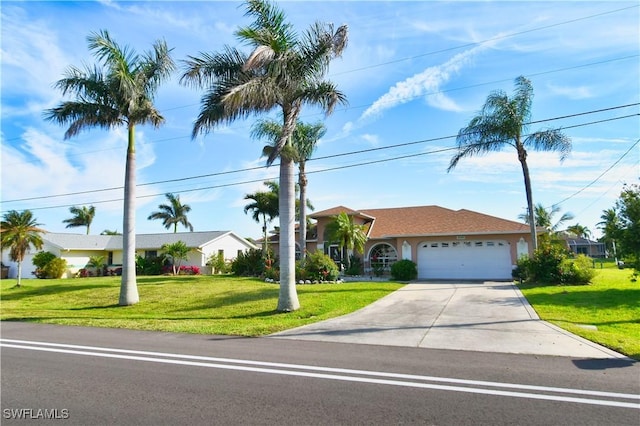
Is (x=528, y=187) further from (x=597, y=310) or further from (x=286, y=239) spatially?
(x=286, y=239)

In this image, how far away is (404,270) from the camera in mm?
23812

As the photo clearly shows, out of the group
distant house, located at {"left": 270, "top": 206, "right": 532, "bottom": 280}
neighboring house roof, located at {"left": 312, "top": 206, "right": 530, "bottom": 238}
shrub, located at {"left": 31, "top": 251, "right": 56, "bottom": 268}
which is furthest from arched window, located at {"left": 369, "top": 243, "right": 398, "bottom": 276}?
shrub, located at {"left": 31, "top": 251, "right": 56, "bottom": 268}

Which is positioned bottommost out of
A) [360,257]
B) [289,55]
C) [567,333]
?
[567,333]

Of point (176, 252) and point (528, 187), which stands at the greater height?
point (528, 187)

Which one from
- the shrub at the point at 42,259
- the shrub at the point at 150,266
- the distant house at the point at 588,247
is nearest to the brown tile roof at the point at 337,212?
the shrub at the point at 150,266

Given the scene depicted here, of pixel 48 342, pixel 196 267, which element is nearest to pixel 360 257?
pixel 196 267

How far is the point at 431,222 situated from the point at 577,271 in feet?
32.2

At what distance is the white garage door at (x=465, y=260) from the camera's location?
2392cm

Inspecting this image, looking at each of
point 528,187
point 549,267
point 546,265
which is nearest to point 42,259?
point 528,187

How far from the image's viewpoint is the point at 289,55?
44.1 feet

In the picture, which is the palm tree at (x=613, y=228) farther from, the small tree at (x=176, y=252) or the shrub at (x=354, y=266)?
the small tree at (x=176, y=252)

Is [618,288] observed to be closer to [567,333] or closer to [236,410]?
[567,333]

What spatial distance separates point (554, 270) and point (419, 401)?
55.9 ft

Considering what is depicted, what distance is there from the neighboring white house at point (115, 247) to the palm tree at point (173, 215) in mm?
8223
